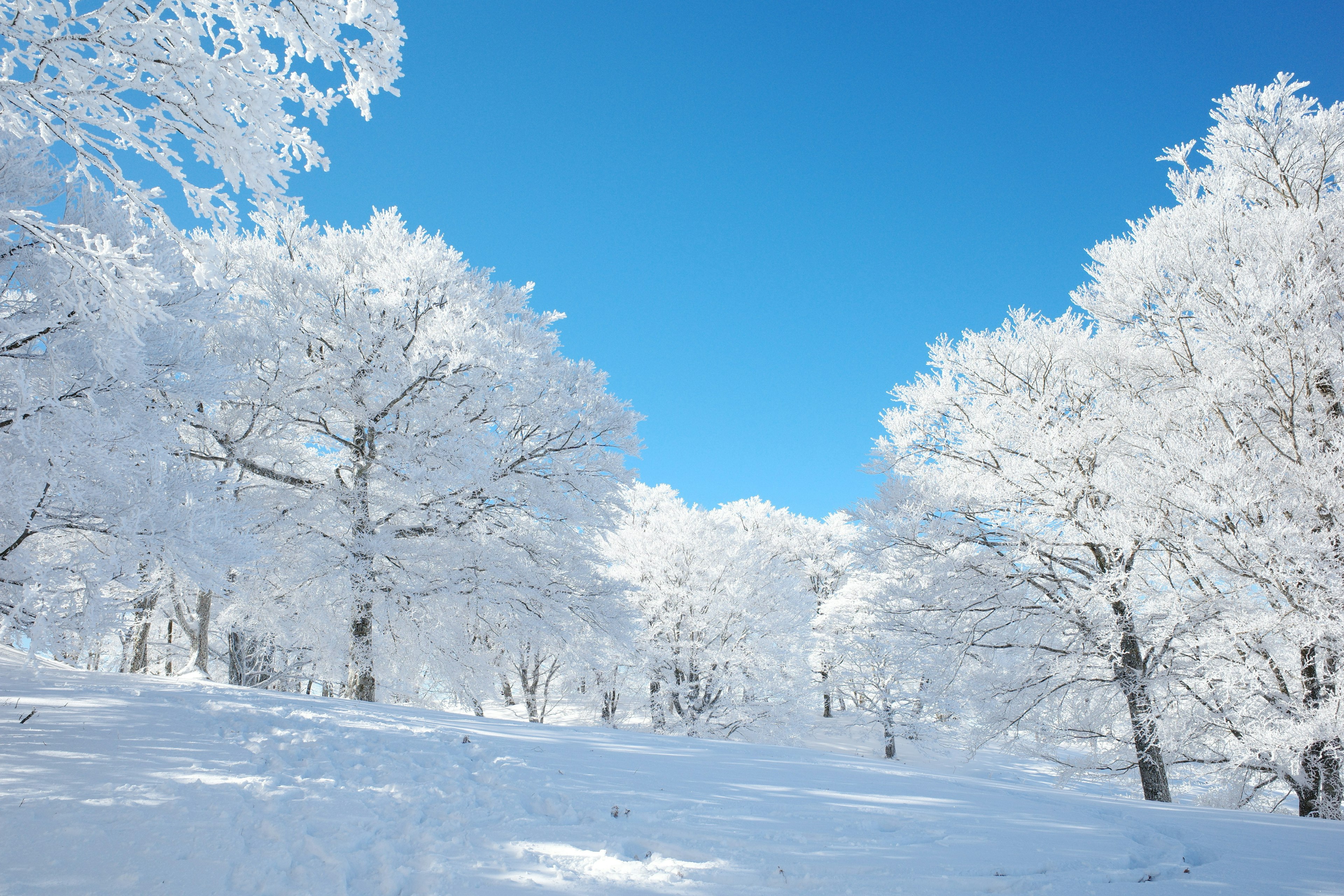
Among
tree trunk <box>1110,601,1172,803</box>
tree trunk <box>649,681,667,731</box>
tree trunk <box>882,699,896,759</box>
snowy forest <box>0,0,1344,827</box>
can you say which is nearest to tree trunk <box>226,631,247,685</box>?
snowy forest <box>0,0,1344,827</box>

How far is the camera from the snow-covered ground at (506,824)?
8.64ft

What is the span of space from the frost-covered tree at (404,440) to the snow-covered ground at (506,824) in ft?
14.3

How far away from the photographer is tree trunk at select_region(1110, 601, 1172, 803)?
8.20 meters

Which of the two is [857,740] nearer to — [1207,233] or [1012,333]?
[1012,333]

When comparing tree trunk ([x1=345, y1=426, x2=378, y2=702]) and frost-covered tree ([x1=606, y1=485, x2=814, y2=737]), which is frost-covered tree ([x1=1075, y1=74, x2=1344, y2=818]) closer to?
tree trunk ([x1=345, y1=426, x2=378, y2=702])

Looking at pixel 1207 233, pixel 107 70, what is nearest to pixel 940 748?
pixel 1207 233

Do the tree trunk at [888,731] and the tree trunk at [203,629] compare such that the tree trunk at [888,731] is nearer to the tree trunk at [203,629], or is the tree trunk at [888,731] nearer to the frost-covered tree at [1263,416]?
the frost-covered tree at [1263,416]

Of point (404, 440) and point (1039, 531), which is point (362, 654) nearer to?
point (404, 440)

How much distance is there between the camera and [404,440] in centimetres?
895

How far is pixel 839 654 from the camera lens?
22.6m

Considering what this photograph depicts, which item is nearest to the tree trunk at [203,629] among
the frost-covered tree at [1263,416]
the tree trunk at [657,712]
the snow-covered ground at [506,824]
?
the snow-covered ground at [506,824]

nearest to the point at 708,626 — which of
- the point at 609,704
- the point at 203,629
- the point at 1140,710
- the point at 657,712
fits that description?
the point at 657,712

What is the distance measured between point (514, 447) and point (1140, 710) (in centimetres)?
1024

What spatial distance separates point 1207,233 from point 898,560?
605 cm
